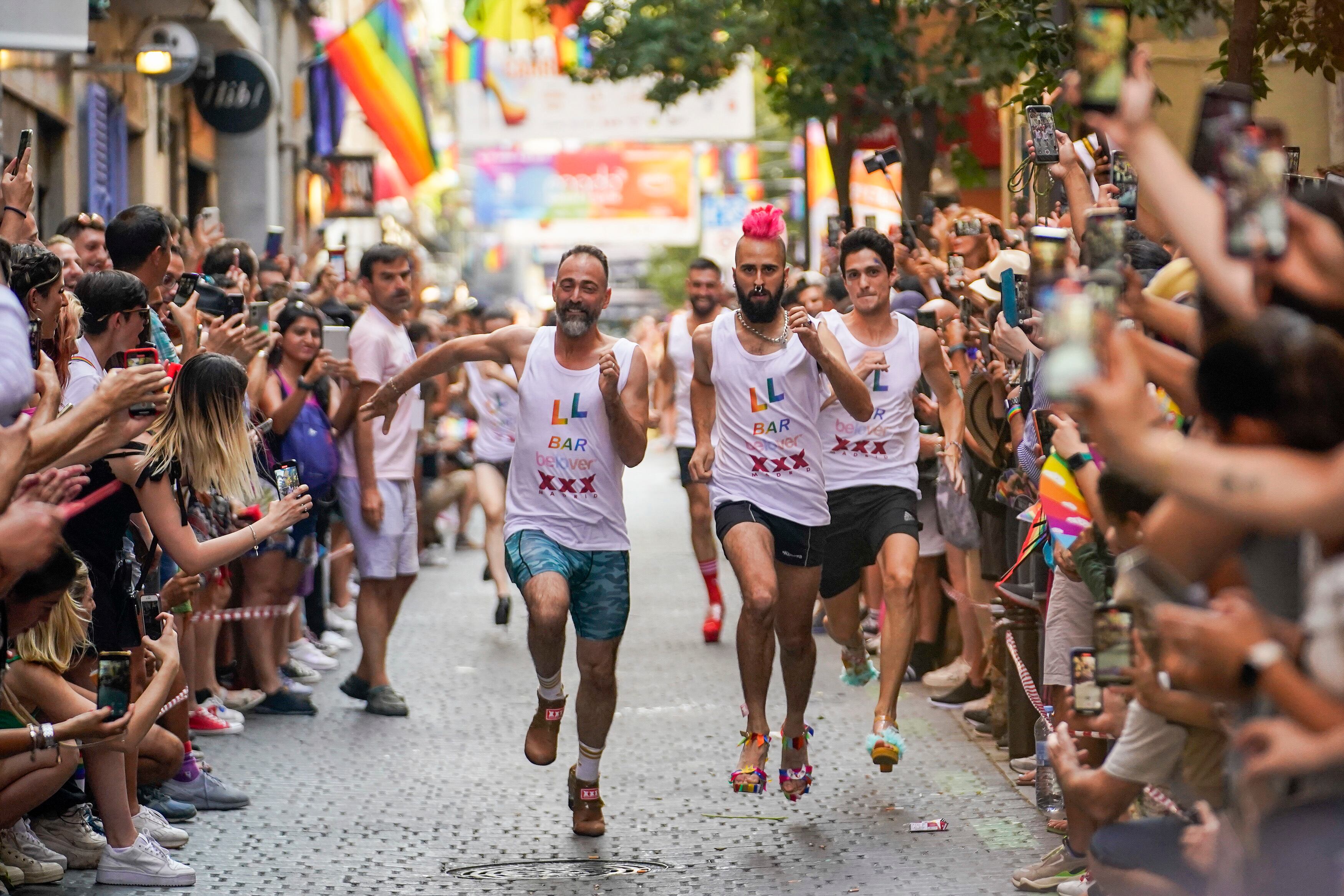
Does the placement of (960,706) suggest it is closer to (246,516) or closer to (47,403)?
(246,516)

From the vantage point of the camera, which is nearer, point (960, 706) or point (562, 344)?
point (562, 344)

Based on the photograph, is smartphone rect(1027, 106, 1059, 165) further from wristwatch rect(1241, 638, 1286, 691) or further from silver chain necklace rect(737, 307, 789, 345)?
wristwatch rect(1241, 638, 1286, 691)

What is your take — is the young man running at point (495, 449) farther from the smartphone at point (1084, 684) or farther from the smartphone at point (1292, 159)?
the smartphone at point (1084, 684)

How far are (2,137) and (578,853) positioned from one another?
778 cm

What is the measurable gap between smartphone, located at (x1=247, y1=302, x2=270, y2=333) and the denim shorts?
2.25 m

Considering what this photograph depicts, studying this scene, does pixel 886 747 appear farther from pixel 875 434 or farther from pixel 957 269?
pixel 957 269

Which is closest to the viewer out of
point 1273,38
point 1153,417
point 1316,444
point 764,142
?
point 1316,444

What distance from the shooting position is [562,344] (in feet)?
23.8

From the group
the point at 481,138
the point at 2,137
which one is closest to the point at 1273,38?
the point at 2,137

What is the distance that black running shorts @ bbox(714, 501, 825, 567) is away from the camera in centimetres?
723

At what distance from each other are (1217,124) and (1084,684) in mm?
1327

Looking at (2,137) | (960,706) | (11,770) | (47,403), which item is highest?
(2,137)

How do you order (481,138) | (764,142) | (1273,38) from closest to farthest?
(1273,38) < (481,138) < (764,142)

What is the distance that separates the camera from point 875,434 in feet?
26.3
